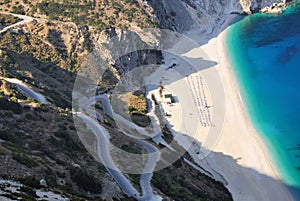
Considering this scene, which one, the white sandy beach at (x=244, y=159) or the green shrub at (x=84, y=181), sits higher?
the green shrub at (x=84, y=181)

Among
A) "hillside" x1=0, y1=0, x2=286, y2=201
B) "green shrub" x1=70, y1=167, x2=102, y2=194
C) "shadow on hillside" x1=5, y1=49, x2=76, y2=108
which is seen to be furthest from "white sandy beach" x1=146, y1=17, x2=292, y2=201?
"green shrub" x1=70, y1=167, x2=102, y2=194

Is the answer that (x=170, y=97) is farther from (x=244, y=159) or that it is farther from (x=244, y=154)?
(x=244, y=159)

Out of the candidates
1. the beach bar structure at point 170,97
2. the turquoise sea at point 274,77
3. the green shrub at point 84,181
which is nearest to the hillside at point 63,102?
the green shrub at point 84,181

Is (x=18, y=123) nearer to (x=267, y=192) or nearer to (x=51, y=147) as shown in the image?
(x=51, y=147)

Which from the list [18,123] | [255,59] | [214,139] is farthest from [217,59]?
[18,123]

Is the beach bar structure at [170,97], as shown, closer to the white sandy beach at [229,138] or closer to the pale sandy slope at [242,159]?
the white sandy beach at [229,138]

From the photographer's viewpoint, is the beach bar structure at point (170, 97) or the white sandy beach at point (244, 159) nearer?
the white sandy beach at point (244, 159)
